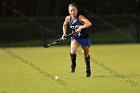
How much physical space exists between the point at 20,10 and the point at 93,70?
16904mm

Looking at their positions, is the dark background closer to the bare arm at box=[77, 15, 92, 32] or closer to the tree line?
the tree line

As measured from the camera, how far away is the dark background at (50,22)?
88.6ft

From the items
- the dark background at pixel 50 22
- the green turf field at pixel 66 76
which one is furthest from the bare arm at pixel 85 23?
→ the dark background at pixel 50 22

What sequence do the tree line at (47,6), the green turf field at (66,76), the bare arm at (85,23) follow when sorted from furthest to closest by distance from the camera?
the tree line at (47,6) < the bare arm at (85,23) < the green turf field at (66,76)

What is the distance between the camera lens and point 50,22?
2706cm

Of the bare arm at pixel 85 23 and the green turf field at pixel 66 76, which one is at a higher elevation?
the bare arm at pixel 85 23

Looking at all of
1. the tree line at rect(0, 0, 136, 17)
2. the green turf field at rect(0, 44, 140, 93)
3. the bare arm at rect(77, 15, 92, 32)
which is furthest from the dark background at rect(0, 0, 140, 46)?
the bare arm at rect(77, 15, 92, 32)

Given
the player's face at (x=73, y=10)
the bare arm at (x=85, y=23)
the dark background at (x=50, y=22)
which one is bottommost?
the dark background at (x=50, y=22)

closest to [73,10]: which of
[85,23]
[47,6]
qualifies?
[85,23]

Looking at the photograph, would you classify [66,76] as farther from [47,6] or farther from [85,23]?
[47,6]

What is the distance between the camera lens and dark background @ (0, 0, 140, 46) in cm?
2700

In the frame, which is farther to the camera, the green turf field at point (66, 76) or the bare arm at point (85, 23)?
the bare arm at point (85, 23)

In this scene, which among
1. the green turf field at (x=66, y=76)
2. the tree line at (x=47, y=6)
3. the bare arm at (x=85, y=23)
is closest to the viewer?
the green turf field at (x=66, y=76)

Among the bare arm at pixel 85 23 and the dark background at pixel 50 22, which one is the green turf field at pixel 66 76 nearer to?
the bare arm at pixel 85 23
